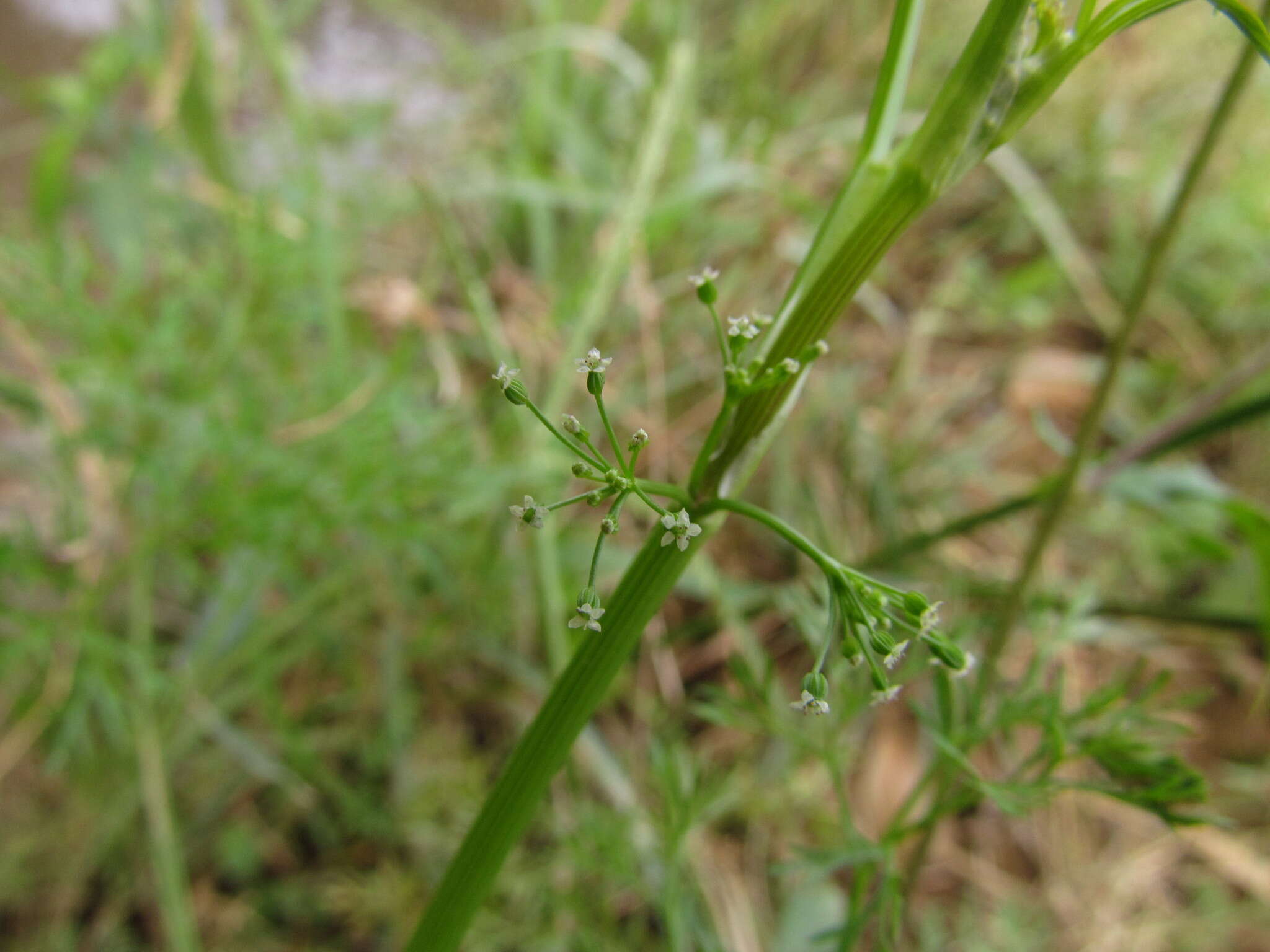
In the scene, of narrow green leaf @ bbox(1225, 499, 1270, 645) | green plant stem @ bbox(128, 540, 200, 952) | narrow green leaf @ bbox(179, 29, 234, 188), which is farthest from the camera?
narrow green leaf @ bbox(179, 29, 234, 188)

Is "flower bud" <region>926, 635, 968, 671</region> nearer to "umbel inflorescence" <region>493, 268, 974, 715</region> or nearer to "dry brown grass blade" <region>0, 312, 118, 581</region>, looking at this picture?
"umbel inflorescence" <region>493, 268, 974, 715</region>

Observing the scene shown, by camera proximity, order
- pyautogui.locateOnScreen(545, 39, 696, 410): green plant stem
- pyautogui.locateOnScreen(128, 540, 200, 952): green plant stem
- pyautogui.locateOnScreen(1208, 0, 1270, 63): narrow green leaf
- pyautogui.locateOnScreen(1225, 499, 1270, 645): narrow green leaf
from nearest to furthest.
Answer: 1. pyautogui.locateOnScreen(1208, 0, 1270, 63): narrow green leaf
2. pyautogui.locateOnScreen(1225, 499, 1270, 645): narrow green leaf
3. pyautogui.locateOnScreen(128, 540, 200, 952): green plant stem
4. pyautogui.locateOnScreen(545, 39, 696, 410): green plant stem

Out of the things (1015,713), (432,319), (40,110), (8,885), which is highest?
(40,110)

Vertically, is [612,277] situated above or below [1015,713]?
above

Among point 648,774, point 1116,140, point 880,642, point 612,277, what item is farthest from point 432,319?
point 1116,140

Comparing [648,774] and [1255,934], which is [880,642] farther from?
[1255,934]

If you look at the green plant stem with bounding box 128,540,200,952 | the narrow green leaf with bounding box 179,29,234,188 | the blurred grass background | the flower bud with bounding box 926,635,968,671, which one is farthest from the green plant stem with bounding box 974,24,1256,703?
the narrow green leaf with bounding box 179,29,234,188

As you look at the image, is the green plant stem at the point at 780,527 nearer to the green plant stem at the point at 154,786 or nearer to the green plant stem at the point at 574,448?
the green plant stem at the point at 574,448
